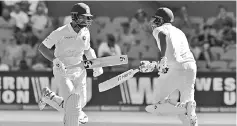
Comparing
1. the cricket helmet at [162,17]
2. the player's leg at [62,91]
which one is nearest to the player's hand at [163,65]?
the cricket helmet at [162,17]

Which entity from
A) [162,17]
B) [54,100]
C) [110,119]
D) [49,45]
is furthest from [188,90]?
[110,119]

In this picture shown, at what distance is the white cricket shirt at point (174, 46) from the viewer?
718cm

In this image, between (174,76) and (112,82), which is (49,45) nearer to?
(112,82)

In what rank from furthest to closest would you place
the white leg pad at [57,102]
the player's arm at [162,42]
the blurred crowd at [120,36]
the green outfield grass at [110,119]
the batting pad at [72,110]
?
the blurred crowd at [120,36], the green outfield grass at [110,119], the white leg pad at [57,102], the player's arm at [162,42], the batting pad at [72,110]

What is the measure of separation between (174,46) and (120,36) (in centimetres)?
611

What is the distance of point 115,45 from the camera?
1251 centimetres

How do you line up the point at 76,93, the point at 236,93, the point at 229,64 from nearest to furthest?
the point at 76,93
the point at 236,93
the point at 229,64

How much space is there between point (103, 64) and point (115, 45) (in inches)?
206

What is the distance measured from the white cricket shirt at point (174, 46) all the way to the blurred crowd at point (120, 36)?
510 cm

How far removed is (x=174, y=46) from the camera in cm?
719

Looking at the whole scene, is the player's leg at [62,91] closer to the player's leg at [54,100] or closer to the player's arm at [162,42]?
the player's leg at [54,100]

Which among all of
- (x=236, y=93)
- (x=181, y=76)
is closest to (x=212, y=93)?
(x=236, y=93)

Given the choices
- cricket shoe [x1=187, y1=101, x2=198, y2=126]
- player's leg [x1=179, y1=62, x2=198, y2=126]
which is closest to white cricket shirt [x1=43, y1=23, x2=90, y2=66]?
player's leg [x1=179, y1=62, x2=198, y2=126]

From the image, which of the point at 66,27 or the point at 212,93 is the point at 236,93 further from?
the point at 66,27
